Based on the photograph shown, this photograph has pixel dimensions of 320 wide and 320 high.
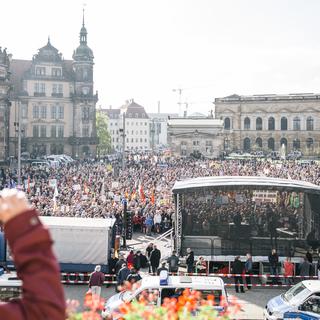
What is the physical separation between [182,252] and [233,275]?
9.06 ft

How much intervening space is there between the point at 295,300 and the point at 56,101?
85494mm

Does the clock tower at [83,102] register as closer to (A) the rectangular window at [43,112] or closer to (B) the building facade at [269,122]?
(A) the rectangular window at [43,112]

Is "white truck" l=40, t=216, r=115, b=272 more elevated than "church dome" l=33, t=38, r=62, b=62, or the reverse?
"church dome" l=33, t=38, r=62, b=62

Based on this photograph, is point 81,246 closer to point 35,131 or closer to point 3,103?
point 3,103

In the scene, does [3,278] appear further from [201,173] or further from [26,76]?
[26,76]

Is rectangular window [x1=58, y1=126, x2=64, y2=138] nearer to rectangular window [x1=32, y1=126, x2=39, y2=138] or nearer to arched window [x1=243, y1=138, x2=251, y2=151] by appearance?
rectangular window [x1=32, y1=126, x2=39, y2=138]

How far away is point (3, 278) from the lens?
1428 cm

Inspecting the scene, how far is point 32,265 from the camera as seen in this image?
8.68 ft

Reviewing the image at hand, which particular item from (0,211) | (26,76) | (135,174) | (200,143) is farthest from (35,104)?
(0,211)

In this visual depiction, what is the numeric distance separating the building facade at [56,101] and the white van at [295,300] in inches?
3195

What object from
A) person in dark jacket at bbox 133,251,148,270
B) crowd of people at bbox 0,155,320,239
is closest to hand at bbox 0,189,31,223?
person in dark jacket at bbox 133,251,148,270

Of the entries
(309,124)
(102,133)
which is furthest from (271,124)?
(102,133)

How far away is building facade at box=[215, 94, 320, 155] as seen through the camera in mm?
125312

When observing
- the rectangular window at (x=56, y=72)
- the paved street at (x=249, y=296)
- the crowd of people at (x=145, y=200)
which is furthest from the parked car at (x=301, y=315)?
the rectangular window at (x=56, y=72)
